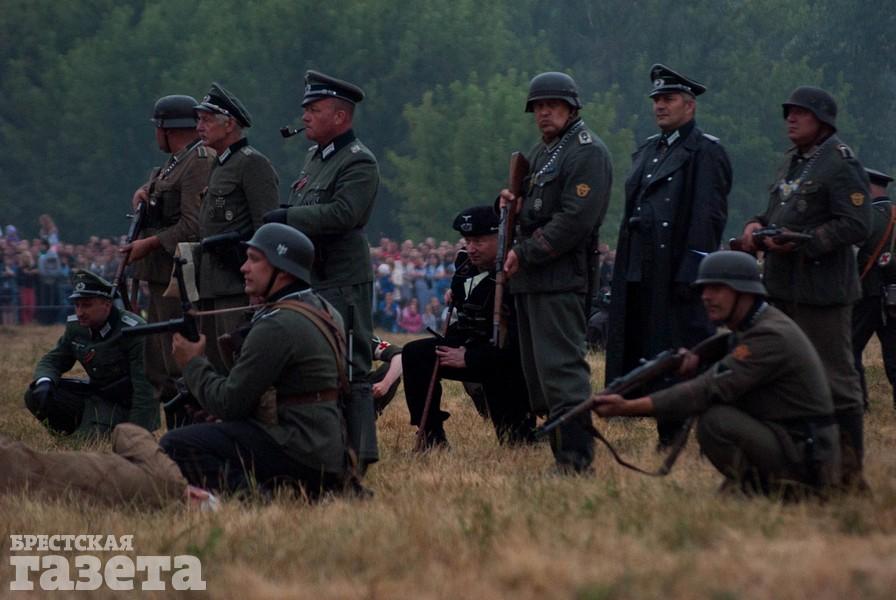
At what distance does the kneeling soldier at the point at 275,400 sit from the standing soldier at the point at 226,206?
5.90 ft

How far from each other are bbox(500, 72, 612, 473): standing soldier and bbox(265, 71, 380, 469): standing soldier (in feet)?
2.94

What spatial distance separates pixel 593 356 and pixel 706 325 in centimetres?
833

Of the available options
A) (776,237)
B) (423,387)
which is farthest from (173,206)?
(776,237)

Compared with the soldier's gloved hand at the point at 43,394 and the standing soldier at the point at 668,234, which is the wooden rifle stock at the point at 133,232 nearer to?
the soldier's gloved hand at the point at 43,394

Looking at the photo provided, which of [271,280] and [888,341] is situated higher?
[271,280]

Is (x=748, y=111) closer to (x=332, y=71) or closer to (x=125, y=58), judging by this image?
(x=332, y=71)

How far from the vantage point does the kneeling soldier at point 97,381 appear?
11383mm

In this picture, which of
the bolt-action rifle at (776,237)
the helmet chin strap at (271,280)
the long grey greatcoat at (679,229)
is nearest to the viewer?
the helmet chin strap at (271,280)

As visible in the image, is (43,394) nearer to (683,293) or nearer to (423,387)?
(423,387)

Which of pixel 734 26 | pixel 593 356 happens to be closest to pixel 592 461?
pixel 593 356

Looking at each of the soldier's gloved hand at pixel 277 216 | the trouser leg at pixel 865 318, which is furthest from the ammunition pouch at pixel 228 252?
the trouser leg at pixel 865 318

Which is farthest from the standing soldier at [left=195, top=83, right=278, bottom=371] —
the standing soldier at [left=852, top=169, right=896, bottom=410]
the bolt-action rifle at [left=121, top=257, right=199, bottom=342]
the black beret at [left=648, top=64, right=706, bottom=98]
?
the standing soldier at [left=852, top=169, right=896, bottom=410]

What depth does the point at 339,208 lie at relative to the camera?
952 centimetres

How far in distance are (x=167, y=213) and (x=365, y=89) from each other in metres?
42.6
